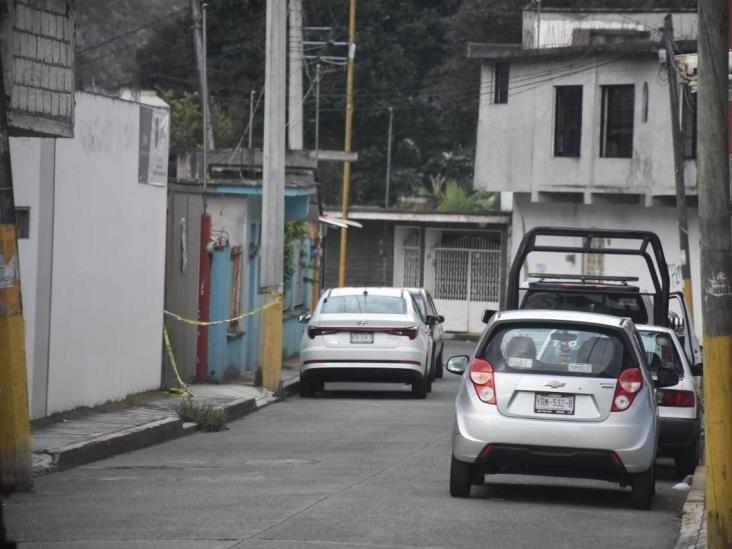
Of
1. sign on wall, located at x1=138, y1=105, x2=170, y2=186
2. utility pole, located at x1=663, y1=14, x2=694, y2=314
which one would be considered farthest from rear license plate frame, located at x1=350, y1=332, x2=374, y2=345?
utility pole, located at x1=663, y1=14, x2=694, y2=314

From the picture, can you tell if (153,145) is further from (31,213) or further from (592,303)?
(592,303)

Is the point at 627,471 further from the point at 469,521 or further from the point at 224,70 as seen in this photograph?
the point at 224,70

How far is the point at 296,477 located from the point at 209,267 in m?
10.5

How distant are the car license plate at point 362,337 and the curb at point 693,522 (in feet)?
33.0

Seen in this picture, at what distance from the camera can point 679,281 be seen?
4262cm

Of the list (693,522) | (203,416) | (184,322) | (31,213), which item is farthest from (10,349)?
(184,322)

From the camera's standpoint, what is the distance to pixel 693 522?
37.2 feet

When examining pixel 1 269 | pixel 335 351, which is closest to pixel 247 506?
pixel 1 269

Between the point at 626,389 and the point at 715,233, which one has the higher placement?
the point at 715,233

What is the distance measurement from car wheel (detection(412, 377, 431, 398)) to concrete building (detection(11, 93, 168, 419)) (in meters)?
4.54

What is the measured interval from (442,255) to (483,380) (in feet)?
121

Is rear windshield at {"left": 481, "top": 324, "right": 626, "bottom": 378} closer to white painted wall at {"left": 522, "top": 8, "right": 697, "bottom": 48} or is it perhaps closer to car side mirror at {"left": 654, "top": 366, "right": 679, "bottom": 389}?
car side mirror at {"left": 654, "top": 366, "right": 679, "bottom": 389}

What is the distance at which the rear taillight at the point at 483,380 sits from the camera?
12305mm

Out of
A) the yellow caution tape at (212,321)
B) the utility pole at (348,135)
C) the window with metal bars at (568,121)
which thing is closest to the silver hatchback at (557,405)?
the yellow caution tape at (212,321)
